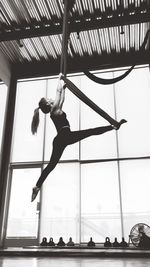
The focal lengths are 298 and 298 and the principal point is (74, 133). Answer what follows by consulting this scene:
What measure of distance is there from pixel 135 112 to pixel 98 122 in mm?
815

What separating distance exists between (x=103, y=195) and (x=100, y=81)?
268 centimetres

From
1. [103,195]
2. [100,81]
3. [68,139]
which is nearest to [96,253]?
[68,139]

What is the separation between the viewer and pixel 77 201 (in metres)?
5.87

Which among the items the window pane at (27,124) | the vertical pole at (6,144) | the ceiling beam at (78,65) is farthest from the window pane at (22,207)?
the ceiling beam at (78,65)

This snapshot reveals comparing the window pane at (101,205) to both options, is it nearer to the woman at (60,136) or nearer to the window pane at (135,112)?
the window pane at (135,112)

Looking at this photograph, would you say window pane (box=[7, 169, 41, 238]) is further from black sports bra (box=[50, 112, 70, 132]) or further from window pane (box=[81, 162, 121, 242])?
black sports bra (box=[50, 112, 70, 132])

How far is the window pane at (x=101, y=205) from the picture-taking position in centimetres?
563

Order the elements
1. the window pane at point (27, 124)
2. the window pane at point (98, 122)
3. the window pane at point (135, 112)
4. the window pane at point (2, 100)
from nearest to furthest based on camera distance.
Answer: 1. the window pane at point (135, 112)
2. the window pane at point (98, 122)
3. the window pane at point (27, 124)
4. the window pane at point (2, 100)

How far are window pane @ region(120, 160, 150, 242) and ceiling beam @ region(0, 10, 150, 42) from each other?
2774 mm

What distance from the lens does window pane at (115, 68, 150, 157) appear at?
6.04 metres

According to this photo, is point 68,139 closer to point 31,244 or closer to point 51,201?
point 51,201

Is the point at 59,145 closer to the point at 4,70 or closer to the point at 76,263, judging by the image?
the point at 76,263

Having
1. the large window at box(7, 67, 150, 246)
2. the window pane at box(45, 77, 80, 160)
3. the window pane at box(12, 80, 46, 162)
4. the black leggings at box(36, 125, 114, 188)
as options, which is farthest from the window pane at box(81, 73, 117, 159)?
the black leggings at box(36, 125, 114, 188)

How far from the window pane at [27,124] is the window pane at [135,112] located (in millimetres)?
1806
